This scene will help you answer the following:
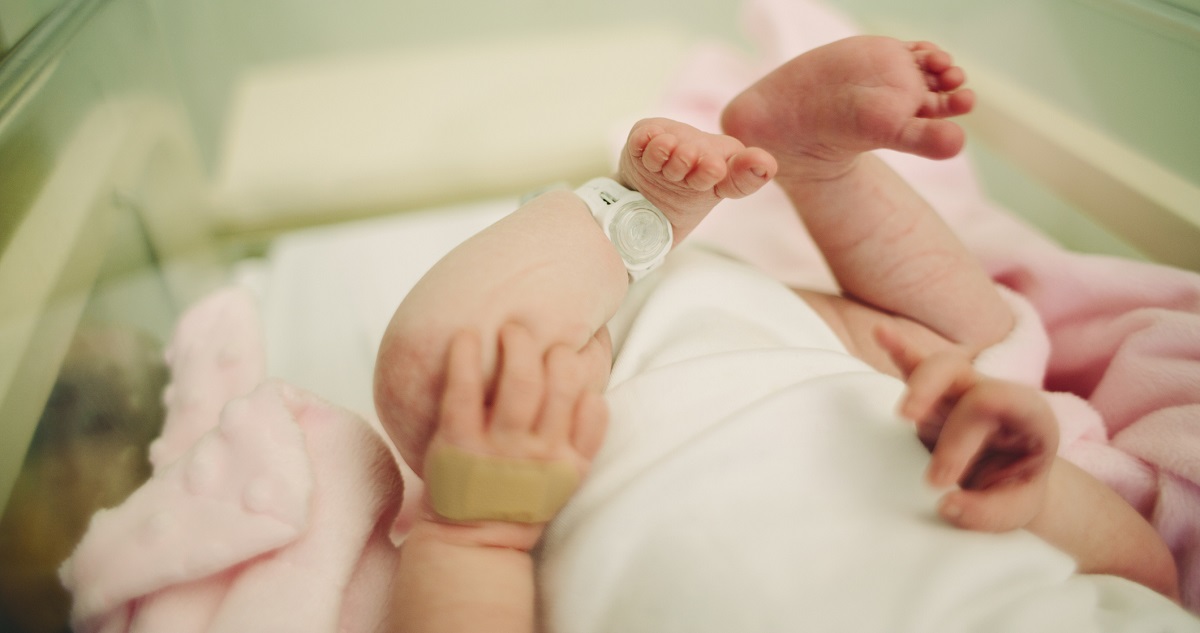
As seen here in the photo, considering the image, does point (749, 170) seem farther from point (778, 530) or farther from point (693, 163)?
point (778, 530)

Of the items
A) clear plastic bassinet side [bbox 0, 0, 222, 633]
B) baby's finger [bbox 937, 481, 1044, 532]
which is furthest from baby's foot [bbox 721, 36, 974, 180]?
clear plastic bassinet side [bbox 0, 0, 222, 633]

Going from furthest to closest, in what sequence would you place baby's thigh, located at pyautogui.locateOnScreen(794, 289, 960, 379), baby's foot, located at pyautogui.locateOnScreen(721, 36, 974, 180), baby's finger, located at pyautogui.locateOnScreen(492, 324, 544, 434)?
baby's thigh, located at pyautogui.locateOnScreen(794, 289, 960, 379), baby's foot, located at pyautogui.locateOnScreen(721, 36, 974, 180), baby's finger, located at pyautogui.locateOnScreen(492, 324, 544, 434)

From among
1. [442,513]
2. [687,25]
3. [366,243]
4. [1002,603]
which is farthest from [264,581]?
[687,25]

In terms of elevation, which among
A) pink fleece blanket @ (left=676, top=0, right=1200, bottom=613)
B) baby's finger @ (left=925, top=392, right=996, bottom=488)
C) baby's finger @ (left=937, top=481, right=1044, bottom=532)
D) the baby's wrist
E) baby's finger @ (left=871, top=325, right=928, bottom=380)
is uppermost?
baby's finger @ (left=871, top=325, right=928, bottom=380)

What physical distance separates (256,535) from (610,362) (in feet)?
0.86

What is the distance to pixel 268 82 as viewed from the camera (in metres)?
1.33

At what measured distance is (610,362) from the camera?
540 millimetres

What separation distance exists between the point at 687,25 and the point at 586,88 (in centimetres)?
42

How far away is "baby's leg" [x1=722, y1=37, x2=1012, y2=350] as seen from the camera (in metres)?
0.52

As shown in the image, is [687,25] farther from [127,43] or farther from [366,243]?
[127,43]

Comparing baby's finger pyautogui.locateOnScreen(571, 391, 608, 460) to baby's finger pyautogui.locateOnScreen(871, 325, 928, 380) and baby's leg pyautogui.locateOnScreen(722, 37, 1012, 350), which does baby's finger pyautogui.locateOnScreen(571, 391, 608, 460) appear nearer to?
baby's finger pyautogui.locateOnScreen(871, 325, 928, 380)

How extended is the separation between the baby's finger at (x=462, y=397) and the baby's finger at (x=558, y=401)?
1.4 inches

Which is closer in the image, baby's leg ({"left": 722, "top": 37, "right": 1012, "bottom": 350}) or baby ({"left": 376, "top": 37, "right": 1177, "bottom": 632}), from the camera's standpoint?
baby ({"left": 376, "top": 37, "right": 1177, "bottom": 632})

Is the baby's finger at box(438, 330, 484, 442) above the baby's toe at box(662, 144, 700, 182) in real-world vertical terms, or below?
below
